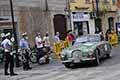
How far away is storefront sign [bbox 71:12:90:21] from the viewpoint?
1444 inches

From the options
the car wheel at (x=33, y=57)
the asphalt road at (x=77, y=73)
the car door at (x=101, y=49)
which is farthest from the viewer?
the car wheel at (x=33, y=57)

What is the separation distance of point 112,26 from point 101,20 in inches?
108

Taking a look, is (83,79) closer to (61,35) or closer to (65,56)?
(65,56)

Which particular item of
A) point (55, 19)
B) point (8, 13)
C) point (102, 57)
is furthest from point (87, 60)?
point (55, 19)

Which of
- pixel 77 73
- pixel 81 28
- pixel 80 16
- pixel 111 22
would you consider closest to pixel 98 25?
pixel 111 22

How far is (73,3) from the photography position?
36781mm

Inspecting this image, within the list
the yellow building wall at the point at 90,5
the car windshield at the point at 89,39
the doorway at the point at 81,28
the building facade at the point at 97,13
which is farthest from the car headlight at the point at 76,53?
the doorway at the point at 81,28

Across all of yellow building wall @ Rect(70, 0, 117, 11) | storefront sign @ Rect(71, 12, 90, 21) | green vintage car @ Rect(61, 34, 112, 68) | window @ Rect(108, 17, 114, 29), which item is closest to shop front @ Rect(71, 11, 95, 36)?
storefront sign @ Rect(71, 12, 90, 21)

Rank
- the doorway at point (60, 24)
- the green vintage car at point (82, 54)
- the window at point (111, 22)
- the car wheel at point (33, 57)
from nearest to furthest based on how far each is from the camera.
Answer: the green vintage car at point (82, 54) → the car wheel at point (33, 57) → the doorway at point (60, 24) → the window at point (111, 22)

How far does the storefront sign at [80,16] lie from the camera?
3669 cm

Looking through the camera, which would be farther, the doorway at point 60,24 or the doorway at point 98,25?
the doorway at point 98,25

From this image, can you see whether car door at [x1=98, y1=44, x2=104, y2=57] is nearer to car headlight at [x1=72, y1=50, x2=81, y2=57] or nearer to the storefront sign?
car headlight at [x1=72, y1=50, x2=81, y2=57]

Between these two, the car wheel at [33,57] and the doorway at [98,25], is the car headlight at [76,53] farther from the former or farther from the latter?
the doorway at [98,25]

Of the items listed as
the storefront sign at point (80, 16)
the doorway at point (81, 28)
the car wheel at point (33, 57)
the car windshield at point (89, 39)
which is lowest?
the car wheel at point (33, 57)
